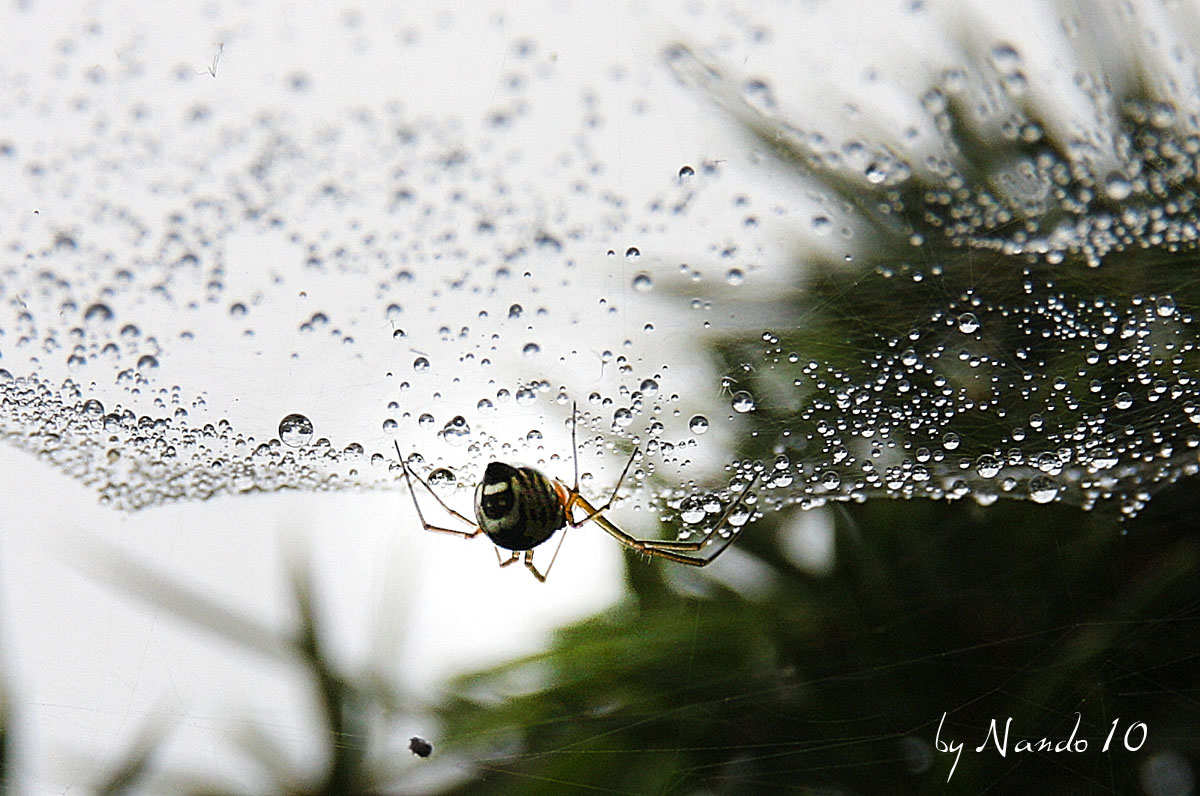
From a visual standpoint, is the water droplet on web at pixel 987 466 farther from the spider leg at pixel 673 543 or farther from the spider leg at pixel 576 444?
the spider leg at pixel 576 444

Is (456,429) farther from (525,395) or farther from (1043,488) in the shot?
(1043,488)

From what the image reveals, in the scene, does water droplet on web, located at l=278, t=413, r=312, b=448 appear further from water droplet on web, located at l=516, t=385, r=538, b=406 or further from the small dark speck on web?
the small dark speck on web

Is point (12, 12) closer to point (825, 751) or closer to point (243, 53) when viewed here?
point (243, 53)

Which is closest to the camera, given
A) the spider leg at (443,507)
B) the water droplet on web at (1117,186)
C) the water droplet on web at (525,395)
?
the water droplet on web at (1117,186)

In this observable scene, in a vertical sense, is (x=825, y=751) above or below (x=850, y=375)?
below

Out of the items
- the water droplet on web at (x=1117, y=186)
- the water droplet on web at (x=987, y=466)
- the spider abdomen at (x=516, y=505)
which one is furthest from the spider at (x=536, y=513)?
the water droplet on web at (x=1117, y=186)

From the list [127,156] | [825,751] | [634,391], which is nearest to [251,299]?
[127,156]
